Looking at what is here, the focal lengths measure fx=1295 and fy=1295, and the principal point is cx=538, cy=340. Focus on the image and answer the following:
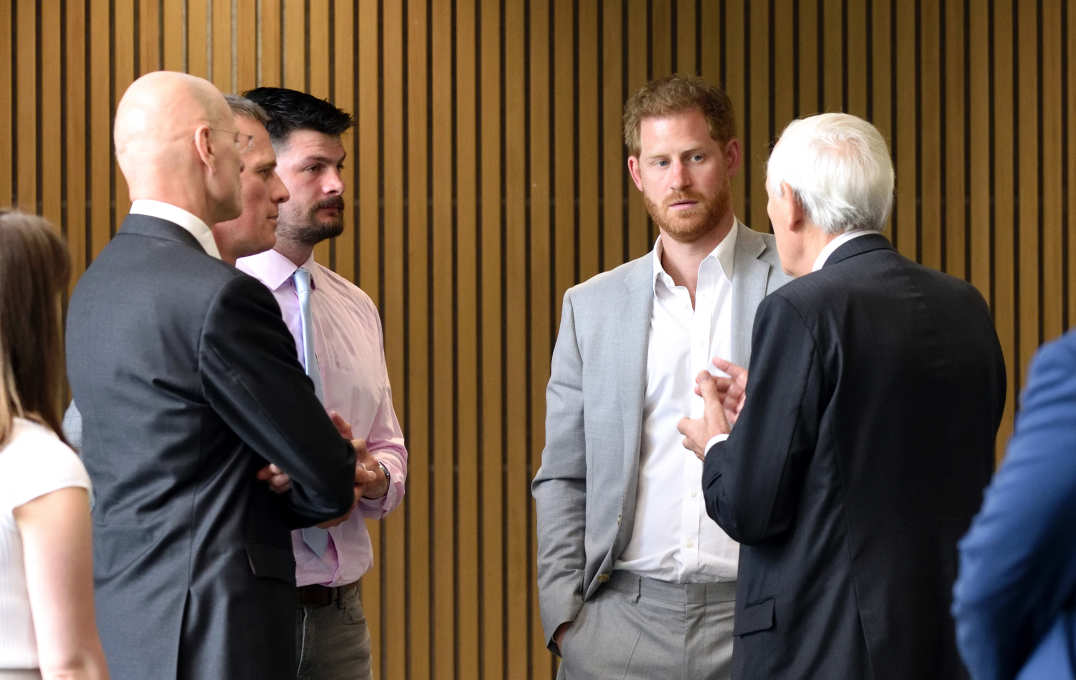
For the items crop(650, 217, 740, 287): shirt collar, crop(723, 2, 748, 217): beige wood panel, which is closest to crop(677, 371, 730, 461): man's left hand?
crop(650, 217, 740, 287): shirt collar

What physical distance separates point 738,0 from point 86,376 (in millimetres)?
3555

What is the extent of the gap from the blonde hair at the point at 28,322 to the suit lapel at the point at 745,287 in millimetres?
1650

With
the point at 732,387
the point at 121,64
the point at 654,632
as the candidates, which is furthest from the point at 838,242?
the point at 121,64

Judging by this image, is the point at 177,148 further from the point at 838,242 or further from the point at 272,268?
the point at 838,242

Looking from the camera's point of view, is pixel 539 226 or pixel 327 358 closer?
pixel 327 358

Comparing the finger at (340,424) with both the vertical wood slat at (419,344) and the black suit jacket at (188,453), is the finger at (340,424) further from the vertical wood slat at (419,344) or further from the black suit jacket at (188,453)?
the vertical wood slat at (419,344)

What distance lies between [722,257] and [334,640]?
1272 mm

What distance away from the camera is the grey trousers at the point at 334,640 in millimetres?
2910

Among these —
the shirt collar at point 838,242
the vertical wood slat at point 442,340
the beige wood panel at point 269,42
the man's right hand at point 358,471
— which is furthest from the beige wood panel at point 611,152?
the shirt collar at point 838,242

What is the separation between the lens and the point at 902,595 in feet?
7.38

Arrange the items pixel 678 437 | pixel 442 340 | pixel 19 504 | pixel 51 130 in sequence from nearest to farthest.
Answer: pixel 19 504 → pixel 678 437 → pixel 51 130 → pixel 442 340

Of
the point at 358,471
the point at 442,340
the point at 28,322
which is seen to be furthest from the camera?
the point at 442,340

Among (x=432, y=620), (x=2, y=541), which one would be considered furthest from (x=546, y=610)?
(x=432, y=620)

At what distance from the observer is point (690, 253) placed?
3145mm
